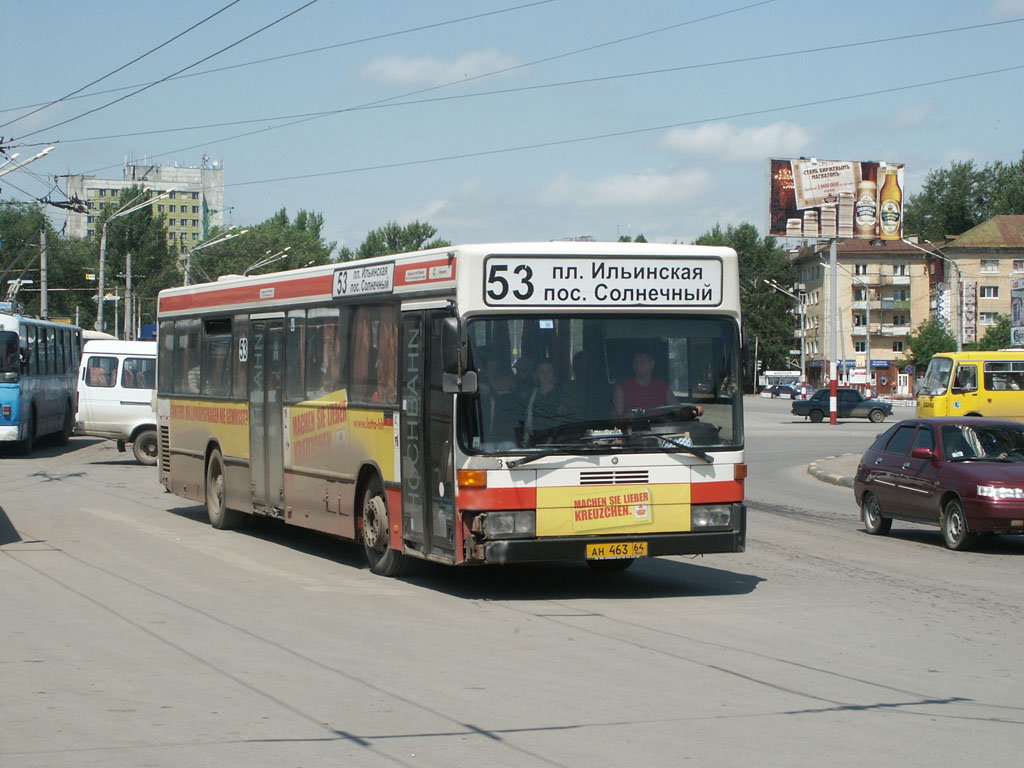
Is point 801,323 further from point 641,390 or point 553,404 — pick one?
point 553,404

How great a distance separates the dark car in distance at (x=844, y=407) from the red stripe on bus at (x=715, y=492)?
50855 millimetres

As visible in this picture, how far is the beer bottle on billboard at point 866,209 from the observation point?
54750 millimetres

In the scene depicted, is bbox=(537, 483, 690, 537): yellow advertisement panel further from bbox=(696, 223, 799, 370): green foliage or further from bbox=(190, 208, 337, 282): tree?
bbox=(696, 223, 799, 370): green foliage

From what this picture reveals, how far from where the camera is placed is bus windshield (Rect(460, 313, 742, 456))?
10227 mm

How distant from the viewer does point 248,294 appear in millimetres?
15070

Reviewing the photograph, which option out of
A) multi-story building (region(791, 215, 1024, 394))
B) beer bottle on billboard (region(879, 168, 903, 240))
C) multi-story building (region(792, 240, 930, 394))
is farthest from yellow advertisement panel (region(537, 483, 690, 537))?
multi-story building (region(792, 240, 930, 394))

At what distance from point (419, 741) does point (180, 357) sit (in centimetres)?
1218

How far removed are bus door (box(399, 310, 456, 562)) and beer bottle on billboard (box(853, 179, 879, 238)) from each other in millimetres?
46383

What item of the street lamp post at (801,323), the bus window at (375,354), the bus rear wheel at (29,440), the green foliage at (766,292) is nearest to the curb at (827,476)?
the bus window at (375,354)

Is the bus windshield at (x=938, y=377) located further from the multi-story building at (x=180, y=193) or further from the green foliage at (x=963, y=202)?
the multi-story building at (x=180, y=193)

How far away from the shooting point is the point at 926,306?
126500 mm

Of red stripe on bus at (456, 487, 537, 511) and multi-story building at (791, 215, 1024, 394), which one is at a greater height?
multi-story building at (791, 215, 1024, 394)

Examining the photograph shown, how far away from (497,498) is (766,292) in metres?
127

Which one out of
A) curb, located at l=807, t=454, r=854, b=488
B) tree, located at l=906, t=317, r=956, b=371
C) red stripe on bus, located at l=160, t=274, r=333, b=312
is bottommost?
curb, located at l=807, t=454, r=854, b=488
